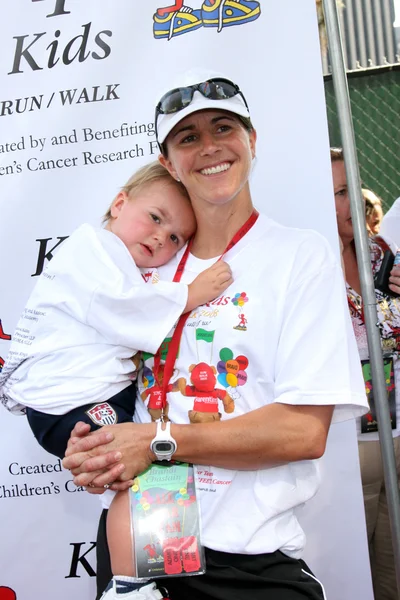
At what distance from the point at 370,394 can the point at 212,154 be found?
1.42 metres

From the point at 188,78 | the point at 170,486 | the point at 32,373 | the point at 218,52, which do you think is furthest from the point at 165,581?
the point at 218,52

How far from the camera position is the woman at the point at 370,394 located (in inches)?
108

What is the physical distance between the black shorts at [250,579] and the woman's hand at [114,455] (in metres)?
0.27

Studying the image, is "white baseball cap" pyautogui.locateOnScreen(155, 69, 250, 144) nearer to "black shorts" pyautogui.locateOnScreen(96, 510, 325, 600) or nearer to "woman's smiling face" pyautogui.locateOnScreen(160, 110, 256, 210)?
"woman's smiling face" pyautogui.locateOnScreen(160, 110, 256, 210)

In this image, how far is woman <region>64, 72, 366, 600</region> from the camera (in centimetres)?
159

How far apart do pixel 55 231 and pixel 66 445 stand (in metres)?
1.00

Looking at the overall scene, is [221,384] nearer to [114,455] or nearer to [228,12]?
[114,455]

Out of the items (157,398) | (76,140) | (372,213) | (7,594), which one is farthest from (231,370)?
(372,213)

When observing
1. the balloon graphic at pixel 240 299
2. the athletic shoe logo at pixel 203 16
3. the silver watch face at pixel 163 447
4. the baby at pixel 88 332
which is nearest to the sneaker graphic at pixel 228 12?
the athletic shoe logo at pixel 203 16

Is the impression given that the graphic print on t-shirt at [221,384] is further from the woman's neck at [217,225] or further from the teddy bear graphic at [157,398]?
the woman's neck at [217,225]

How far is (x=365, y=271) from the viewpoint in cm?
219

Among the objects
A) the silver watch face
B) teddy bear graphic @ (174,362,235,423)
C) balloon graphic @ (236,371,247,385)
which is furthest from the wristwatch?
balloon graphic @ (236,371,247,385)

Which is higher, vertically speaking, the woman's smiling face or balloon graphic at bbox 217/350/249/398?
the woman's smiling face

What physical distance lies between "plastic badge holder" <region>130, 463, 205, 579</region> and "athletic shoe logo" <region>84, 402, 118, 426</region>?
18cm
